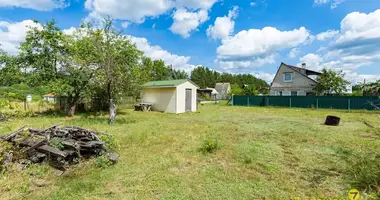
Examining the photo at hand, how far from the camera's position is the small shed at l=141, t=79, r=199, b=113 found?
44.8ft

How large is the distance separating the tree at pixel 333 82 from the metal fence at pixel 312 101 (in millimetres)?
2720

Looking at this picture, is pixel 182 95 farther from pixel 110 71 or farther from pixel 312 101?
pixel 312 101

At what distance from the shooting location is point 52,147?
3.77 m

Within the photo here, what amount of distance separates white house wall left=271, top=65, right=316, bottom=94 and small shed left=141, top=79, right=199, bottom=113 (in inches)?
504

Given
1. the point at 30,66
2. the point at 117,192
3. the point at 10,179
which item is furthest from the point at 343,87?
the point at 30,66

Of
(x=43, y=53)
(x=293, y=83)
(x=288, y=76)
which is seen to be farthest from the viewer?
(x=288, y=76)

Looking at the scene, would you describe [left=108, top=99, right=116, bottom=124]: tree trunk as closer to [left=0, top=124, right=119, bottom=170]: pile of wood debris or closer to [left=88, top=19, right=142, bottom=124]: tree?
[left=88, top=19, right=142, bottom=124]: tree

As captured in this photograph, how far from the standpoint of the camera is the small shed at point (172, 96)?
44.8 feet

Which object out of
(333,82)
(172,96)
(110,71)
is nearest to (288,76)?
(333,82)

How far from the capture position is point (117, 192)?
297 centimetres

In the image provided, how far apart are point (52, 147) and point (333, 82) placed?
21.4 metres

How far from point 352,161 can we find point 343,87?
17757 mm

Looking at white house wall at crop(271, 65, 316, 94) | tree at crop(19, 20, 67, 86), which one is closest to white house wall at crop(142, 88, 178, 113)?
tree at crop(19, 20, 67, 86)

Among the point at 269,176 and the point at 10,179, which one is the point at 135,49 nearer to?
the point at 10,179
